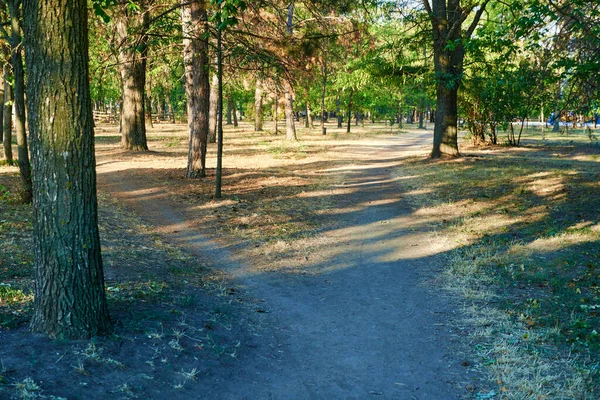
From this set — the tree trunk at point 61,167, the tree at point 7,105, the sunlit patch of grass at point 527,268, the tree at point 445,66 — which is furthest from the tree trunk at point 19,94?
the tree at point 445,66

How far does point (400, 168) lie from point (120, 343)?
1655 centimetres

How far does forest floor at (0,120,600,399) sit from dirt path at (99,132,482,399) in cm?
2

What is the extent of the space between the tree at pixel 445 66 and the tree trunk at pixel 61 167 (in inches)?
606

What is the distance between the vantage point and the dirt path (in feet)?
15.1

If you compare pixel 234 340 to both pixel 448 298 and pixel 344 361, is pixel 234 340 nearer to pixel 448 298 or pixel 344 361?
pixel 344 361

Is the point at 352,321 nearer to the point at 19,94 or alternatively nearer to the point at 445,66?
the point at 19,94

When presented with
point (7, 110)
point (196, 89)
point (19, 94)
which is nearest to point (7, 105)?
point (7, 110)

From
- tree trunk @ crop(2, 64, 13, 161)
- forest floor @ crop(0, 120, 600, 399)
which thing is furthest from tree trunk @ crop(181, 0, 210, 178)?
tree trunk @ crop(2, 64, 13, 161)

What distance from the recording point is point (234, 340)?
17.4ft

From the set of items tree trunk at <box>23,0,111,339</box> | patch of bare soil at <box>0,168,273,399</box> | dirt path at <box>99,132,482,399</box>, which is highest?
tree trunk at <box>23,0,111,339</box>

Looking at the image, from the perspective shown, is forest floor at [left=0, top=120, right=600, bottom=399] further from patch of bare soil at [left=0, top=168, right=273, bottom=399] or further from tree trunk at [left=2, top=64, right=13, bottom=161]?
tree trunk at [left=2, top=64, right=13, bottom=161]

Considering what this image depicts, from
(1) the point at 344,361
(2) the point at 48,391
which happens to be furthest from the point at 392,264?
(2) the point at 48,391

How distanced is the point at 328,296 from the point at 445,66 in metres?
15.5

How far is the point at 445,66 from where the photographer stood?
65.7 feet
